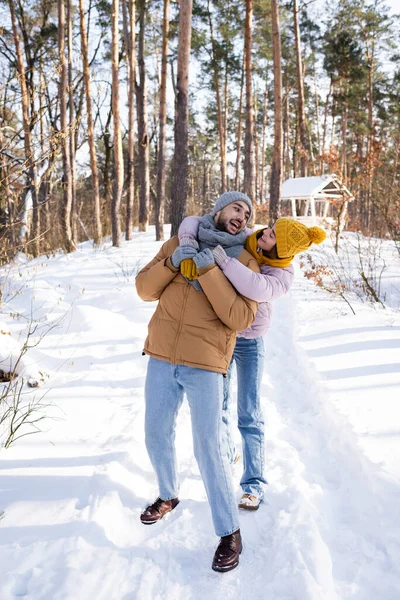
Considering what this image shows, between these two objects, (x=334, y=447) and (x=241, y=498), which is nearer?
(x=241, y=498)

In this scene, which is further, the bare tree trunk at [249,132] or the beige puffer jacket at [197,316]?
the bare tree trunk at [249,132]

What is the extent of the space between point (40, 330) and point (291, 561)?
450cm

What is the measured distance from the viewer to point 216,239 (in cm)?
223

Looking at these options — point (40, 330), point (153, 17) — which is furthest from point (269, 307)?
point (153, 17)

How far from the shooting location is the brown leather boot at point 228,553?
6.91 ft

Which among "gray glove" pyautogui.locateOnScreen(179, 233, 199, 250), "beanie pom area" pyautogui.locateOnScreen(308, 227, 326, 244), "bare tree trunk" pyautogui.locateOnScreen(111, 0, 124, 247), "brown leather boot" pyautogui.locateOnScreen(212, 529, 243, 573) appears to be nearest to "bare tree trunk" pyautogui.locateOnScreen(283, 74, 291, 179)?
"bare tree trunk" pyautogui.locateOnScreen(111, 0, 124, 247)

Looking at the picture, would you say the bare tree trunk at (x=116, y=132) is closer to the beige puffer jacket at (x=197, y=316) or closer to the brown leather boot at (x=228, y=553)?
the beige puffer jacket at (x=197, y=316)

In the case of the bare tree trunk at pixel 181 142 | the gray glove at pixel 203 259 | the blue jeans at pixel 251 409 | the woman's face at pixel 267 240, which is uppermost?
the bare tree trunk at pixel 181 142

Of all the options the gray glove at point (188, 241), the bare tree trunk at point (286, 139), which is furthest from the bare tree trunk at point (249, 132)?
the bare tree trunk at point (286, 139)

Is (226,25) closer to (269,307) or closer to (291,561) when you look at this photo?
(269,307)

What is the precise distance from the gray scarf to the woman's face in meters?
0.10

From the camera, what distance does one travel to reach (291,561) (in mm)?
2129

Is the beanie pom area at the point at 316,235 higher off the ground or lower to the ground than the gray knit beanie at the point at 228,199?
lower

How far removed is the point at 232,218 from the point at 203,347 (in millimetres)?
708
